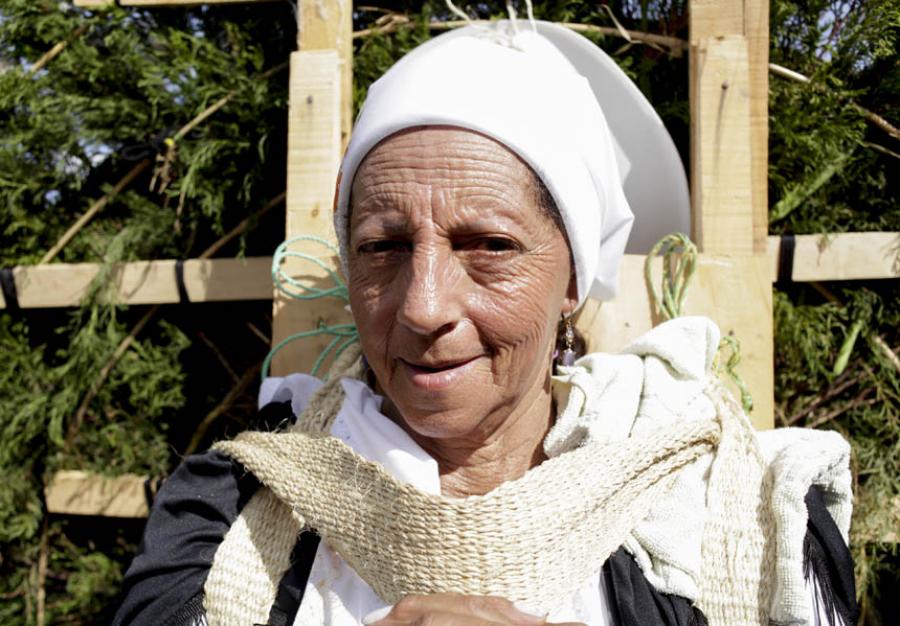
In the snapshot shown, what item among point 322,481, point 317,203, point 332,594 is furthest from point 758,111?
point 332,594

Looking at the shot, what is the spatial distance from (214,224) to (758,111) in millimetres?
1410

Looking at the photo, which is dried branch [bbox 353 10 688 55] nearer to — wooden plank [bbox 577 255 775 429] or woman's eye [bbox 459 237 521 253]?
wooden plank [bbox 577 255 775 429]

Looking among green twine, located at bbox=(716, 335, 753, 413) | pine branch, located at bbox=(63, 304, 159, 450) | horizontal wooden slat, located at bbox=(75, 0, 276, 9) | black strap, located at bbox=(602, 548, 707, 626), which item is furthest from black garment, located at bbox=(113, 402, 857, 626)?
horizontal wooden slat, located at bbox=(75, 0, 276, 9)

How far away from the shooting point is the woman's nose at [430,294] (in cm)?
115

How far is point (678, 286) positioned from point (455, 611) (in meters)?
0.90

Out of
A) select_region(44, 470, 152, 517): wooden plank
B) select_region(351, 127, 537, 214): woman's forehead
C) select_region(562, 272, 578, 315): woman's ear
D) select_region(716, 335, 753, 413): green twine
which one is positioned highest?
select_region(351, 127, 537, 214): woman's forehead

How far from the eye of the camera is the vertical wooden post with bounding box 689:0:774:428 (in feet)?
5.47

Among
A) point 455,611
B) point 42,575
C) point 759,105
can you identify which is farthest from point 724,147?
point 42,575

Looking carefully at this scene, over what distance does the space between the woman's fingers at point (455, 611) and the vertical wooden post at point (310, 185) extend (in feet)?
2.50

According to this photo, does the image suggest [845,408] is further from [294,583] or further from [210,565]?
[210,565]

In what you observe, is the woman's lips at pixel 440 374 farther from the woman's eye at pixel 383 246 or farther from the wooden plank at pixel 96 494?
the wooden plank at pixel 96 494

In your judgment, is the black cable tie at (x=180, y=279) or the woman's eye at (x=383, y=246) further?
the black cable tie at (x=180, y=279)

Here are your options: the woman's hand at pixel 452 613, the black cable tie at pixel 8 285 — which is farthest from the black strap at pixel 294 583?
the black cable tie at pixel 8 285

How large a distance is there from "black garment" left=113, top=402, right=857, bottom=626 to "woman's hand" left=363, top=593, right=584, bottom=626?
0.21 m
